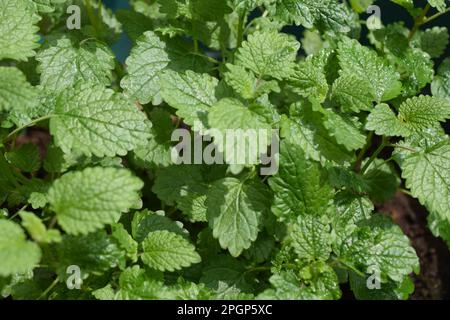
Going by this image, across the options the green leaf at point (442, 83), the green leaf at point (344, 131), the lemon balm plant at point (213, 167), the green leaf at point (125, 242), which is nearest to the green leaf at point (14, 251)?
the lemon balm plant at point (213, 167)

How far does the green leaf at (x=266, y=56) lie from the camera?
3.88 feet

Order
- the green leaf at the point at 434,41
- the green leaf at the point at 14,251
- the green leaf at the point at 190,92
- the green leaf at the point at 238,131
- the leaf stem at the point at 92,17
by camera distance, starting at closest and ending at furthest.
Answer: the green leaf at the point at 14,251 < the green leaf at the point at 238,131 < the green leaf at the point at 190,92 < the leaf stem at the point at 92,17 < the green leaf at the point at 434,41

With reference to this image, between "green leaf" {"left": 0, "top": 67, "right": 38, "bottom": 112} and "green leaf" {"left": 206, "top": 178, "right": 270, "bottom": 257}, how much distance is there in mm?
407

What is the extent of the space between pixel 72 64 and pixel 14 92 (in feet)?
0.98

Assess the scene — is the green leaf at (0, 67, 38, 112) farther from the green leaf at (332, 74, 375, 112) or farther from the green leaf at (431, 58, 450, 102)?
the green leaf at (431, 58, 450, 102)

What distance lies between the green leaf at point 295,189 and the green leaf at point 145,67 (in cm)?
36

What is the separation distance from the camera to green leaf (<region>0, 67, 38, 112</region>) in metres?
1.04

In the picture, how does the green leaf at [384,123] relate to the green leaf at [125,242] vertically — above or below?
above

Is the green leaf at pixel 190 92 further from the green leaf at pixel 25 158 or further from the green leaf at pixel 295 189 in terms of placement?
the green leaf at pixel 25 158

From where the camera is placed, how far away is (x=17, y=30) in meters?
1.15

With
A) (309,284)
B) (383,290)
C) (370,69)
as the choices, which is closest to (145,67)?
(370,69)

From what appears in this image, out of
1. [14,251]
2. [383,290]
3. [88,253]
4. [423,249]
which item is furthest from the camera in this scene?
[423,249]

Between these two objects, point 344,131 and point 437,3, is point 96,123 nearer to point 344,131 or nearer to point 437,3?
point 344,131

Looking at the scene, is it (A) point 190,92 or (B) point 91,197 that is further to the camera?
(A) point 190,92
